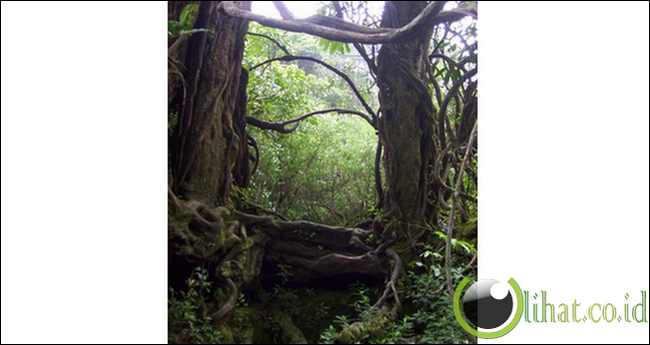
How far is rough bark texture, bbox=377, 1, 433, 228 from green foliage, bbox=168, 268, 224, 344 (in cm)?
73

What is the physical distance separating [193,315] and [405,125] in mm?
1029

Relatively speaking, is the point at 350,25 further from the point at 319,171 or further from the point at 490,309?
the point at 490,309

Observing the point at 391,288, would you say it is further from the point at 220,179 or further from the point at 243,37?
the point at 243,37

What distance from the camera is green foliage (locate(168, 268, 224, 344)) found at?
8.30 feet

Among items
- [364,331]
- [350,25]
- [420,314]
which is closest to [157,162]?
[350,25]

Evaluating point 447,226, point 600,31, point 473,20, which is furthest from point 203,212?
point 600,31

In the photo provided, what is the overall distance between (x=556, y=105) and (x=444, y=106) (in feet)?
1.26

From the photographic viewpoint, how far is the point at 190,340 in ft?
8.31

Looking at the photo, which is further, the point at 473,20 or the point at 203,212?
the point at 203,212

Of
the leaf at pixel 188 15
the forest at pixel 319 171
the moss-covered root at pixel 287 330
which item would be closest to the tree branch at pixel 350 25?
the forest at pixel 319 171

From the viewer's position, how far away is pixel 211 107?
9.25 ft

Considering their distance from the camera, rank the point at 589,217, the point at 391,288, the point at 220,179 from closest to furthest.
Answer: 1. the point at 589,217
2. the point at 391,288
3. the point at 220,179

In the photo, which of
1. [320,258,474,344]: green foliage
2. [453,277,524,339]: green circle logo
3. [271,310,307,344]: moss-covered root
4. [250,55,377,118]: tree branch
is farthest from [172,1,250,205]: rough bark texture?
[453,277,524,339]: green circle logo

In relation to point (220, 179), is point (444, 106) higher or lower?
higher
